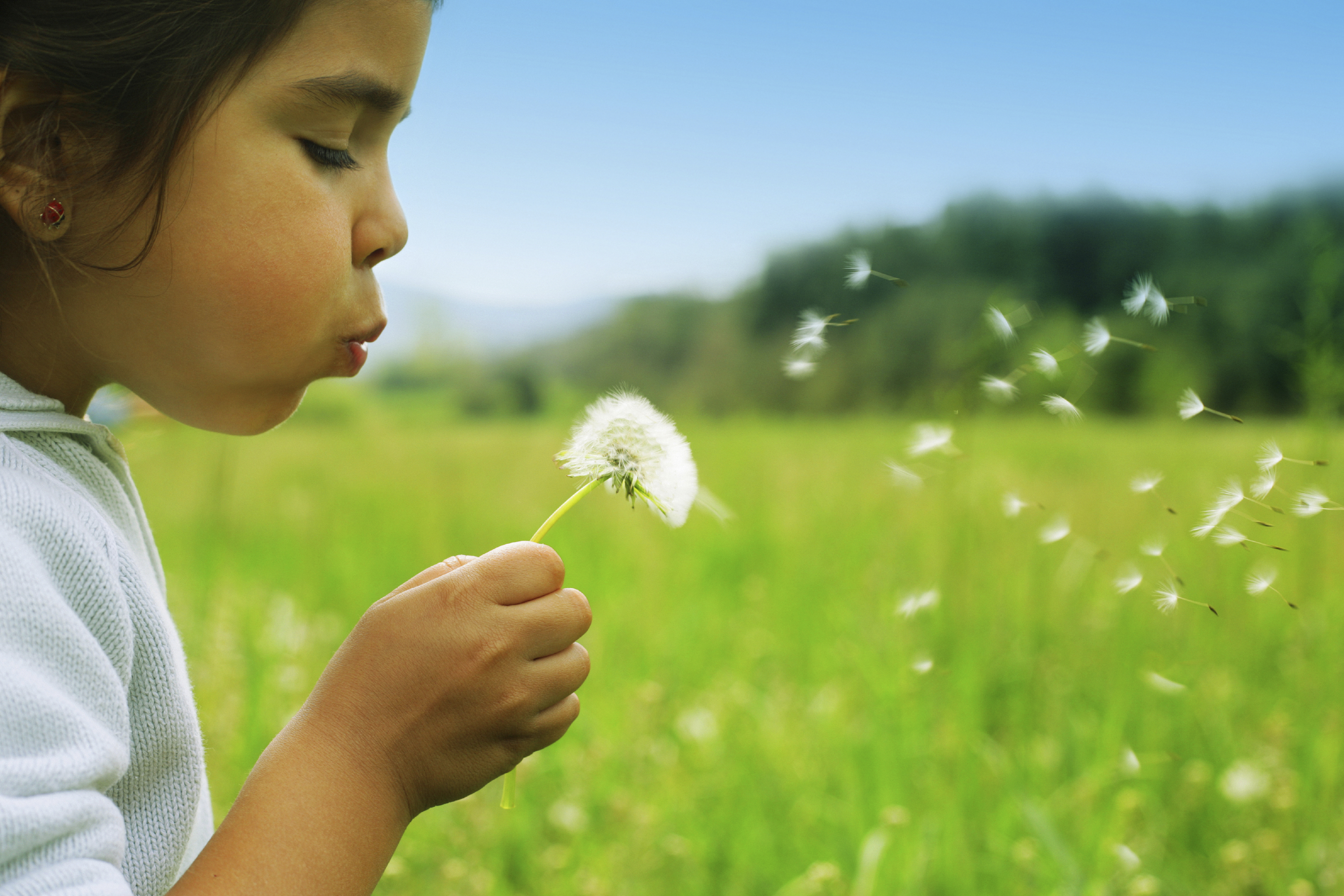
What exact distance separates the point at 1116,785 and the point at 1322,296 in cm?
86

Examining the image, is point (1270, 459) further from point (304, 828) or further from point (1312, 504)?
point (304, 828)

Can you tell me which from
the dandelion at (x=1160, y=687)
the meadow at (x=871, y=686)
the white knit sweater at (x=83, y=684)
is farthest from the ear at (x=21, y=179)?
the dandelion at (x=1160, y=687)

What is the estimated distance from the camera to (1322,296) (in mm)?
1559

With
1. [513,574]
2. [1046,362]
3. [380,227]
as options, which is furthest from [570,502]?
[1046,362]

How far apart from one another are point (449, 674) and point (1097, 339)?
0.57m

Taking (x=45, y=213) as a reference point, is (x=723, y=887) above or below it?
below

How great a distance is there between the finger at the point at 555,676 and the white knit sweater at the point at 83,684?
265mm

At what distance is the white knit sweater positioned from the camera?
54 centimetres

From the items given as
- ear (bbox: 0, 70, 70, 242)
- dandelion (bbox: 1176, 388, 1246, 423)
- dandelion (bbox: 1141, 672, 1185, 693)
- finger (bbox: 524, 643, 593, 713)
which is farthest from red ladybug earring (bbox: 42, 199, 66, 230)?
dandelion (bbox: 1141, 672, 1185, 693)

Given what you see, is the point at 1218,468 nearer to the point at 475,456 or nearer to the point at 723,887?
the point at 723,887

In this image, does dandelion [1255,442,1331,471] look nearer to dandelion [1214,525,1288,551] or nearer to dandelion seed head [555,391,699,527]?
dandelion [1214,525,1288,551]

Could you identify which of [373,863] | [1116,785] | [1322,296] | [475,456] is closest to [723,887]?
[1116,785]

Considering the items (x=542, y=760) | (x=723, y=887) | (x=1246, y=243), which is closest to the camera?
(x=723, y=887)

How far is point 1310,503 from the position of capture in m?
0.67
